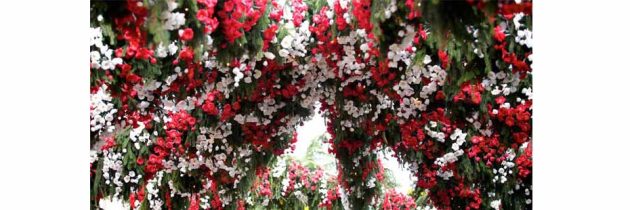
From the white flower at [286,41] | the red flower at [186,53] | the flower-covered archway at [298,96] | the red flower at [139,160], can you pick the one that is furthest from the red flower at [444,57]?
the red flower at [139,160]

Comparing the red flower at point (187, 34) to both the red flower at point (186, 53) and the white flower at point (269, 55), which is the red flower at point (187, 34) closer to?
the red flower at point (186, 53)

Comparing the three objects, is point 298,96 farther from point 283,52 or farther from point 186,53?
point 186,53

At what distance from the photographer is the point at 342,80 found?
14.7 feet

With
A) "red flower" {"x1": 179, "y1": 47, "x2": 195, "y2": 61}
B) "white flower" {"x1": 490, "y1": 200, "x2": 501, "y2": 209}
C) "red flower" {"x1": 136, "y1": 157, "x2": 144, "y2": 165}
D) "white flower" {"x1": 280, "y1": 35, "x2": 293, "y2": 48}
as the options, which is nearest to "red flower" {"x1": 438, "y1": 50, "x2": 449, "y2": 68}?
"white flower" {"x1": 280, "y1": 35, "x2": 293, "y2": 48}

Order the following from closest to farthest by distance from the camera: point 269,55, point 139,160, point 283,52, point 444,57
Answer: point 444,57, point 269,55, point 283,52, point 139,160

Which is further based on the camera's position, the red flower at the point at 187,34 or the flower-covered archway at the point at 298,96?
the flower-covered archway at the point at 298,96

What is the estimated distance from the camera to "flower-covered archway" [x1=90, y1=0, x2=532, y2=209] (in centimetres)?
299

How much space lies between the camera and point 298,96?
15.1 ft

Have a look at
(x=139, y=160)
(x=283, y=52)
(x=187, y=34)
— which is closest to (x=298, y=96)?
(x=283, y=52)

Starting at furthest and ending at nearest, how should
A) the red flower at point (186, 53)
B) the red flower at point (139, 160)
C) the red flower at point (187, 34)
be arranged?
the red flower at point (139, 160)
the red flower at point (186, 53)
the red flower at point (187, 34)

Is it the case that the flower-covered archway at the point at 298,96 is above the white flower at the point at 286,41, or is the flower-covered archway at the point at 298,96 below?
A: below

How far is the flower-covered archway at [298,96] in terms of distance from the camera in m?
2.99
